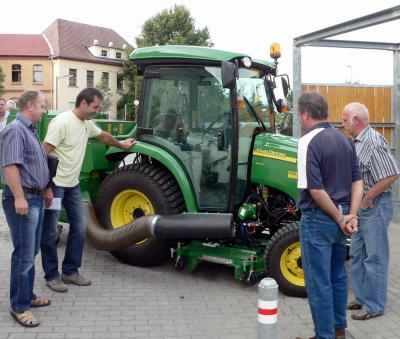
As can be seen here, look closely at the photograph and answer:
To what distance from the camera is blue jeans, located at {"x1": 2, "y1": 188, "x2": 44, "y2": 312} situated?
4.27m

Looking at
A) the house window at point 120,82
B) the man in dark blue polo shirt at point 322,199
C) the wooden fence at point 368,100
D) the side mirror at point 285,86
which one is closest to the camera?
the man in dark blue polo shirt at point 322,199

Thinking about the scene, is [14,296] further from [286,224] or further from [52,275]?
[286,224]

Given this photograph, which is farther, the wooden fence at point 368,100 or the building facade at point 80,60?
the building facade at point 80,60

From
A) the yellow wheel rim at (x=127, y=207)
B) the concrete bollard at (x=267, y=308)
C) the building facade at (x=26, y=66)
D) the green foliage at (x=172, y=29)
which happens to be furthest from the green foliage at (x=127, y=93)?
the concrete bollard at (x=267, y=308)

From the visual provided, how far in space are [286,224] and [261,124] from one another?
1.14m

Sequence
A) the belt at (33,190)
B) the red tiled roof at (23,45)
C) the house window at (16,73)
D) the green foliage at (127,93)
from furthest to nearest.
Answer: the house window at (16,73), the red tiled roof at (23,45), the green foliage at (127,93), the belt at (33,190)

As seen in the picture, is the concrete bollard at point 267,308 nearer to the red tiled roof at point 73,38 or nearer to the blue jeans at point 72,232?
the blue jeans at point 72,232

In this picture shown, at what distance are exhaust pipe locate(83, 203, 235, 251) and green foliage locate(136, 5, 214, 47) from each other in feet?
151

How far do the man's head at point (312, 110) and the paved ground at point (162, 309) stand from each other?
5.55ft

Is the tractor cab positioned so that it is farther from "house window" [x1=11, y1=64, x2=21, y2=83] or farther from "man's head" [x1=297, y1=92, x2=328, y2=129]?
"house window" [x1=11, y1=64, x2=21, y2=83]

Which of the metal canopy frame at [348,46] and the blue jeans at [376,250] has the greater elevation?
the metal canopy frame at [348,46]

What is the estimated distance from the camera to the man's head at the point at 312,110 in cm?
379

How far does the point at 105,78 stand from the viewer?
56.9m

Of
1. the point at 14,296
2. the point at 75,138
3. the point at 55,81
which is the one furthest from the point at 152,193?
the point at 55,81
